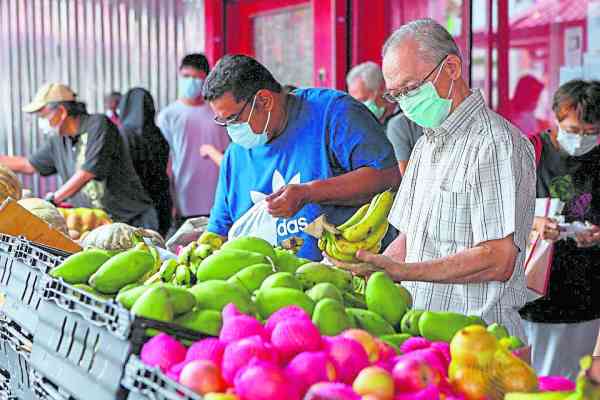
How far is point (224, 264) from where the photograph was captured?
7.64 ft

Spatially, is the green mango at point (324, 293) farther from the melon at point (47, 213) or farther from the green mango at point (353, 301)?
the melon at point (47, 213)

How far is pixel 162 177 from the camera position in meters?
6.80

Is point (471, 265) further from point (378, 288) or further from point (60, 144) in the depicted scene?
point (60, 144)

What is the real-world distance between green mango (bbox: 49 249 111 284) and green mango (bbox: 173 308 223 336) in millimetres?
506

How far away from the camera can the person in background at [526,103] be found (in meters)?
5.57

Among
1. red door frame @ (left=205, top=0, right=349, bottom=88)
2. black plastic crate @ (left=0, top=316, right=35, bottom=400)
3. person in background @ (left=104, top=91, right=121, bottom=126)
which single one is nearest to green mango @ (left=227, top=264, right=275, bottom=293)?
black plastic crate @ (left=0, top=316, right=35, bottom=400)

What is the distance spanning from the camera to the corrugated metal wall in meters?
8.83

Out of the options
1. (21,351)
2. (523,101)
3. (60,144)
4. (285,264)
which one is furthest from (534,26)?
(21,351)

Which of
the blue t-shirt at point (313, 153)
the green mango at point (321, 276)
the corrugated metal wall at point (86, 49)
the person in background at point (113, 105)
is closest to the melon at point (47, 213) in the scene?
the blue t-shirt at point (313, 153)

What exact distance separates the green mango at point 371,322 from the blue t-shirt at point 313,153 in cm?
128

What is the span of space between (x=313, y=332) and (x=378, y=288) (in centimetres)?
50

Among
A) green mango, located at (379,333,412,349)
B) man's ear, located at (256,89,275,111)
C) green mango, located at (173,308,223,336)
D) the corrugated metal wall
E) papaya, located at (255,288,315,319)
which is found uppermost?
the corrugated metal wall

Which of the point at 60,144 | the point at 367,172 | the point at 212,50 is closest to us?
the point at 367,172

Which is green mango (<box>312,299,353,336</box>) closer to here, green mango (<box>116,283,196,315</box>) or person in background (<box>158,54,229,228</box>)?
green mango (<box>116,283,196,315</box>)
